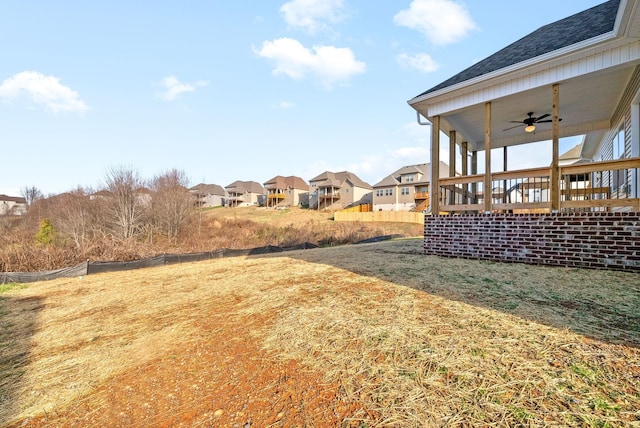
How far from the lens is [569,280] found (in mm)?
3699

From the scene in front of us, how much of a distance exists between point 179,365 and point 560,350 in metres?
2.63

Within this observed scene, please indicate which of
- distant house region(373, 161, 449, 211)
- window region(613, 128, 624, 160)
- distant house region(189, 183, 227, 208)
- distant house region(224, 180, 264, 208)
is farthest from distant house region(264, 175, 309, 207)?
window region(613, 128, 624, 160)

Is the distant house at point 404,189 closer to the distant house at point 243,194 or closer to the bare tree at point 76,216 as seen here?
the distant house at point 243,194

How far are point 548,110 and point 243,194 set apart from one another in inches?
1781

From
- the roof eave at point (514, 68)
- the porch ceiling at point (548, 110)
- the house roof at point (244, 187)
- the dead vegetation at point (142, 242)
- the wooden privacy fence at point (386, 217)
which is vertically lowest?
the dead vegetation at point (142, 242)

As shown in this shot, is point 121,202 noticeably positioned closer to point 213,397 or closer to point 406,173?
point 213,397

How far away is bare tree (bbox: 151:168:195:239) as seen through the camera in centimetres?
1731

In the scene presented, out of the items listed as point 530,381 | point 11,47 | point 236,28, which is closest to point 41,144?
point 11,47

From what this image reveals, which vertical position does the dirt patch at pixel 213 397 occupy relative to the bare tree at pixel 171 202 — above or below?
below

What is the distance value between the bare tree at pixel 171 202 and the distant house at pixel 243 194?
1118 inches

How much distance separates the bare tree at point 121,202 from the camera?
50.2 feet

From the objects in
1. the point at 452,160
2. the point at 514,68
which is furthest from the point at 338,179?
the point at 514,68

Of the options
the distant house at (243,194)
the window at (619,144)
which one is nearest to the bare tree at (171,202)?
the window at (619,144)

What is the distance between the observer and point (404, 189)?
32.1 meters
